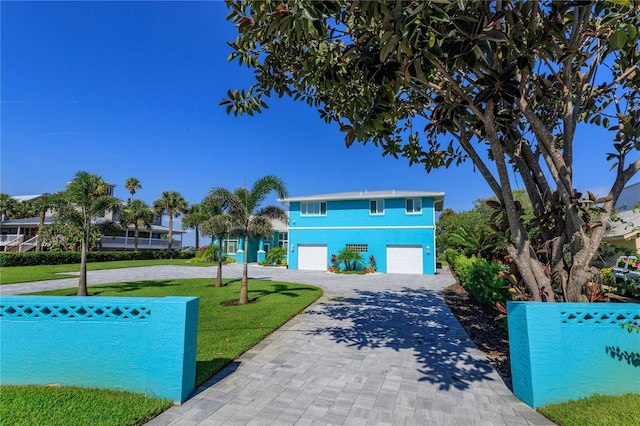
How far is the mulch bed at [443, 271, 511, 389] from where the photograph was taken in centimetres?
549

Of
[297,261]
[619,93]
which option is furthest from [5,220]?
[619,93]

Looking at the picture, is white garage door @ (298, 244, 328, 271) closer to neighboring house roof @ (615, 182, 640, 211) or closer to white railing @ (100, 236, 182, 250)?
neighboring house roof @ (615, 182, 640, 211)

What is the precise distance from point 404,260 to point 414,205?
4.21 metres

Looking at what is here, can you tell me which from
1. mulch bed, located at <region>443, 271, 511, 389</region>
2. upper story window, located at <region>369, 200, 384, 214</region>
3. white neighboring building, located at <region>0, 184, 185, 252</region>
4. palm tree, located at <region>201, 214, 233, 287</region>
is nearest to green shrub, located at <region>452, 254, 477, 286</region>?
mulch bed, located at <region>443, 271, 511, 389</region>

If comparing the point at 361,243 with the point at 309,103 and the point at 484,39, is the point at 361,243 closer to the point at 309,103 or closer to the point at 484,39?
the point at 309,103

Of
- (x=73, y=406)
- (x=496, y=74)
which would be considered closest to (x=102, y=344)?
(x=73, y=406)

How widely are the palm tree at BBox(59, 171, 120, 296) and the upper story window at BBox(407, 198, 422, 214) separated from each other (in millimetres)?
18765

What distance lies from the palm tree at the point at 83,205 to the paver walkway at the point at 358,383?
9.07 m

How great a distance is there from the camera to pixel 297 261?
26516 mm

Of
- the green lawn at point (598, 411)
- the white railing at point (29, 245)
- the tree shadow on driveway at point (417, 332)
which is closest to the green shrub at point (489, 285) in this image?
Answer: the tree shadow on driveway at point (417, 332)

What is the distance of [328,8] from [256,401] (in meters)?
4.58

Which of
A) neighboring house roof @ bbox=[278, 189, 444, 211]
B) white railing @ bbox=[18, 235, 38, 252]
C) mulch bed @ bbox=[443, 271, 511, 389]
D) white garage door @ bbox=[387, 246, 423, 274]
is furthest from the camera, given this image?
white railing @ bbox=[18, 235, 38, 252]

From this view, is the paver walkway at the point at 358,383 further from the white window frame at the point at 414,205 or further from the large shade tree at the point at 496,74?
the white window frame at the point at 414,205

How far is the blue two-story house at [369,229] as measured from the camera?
906 inches
